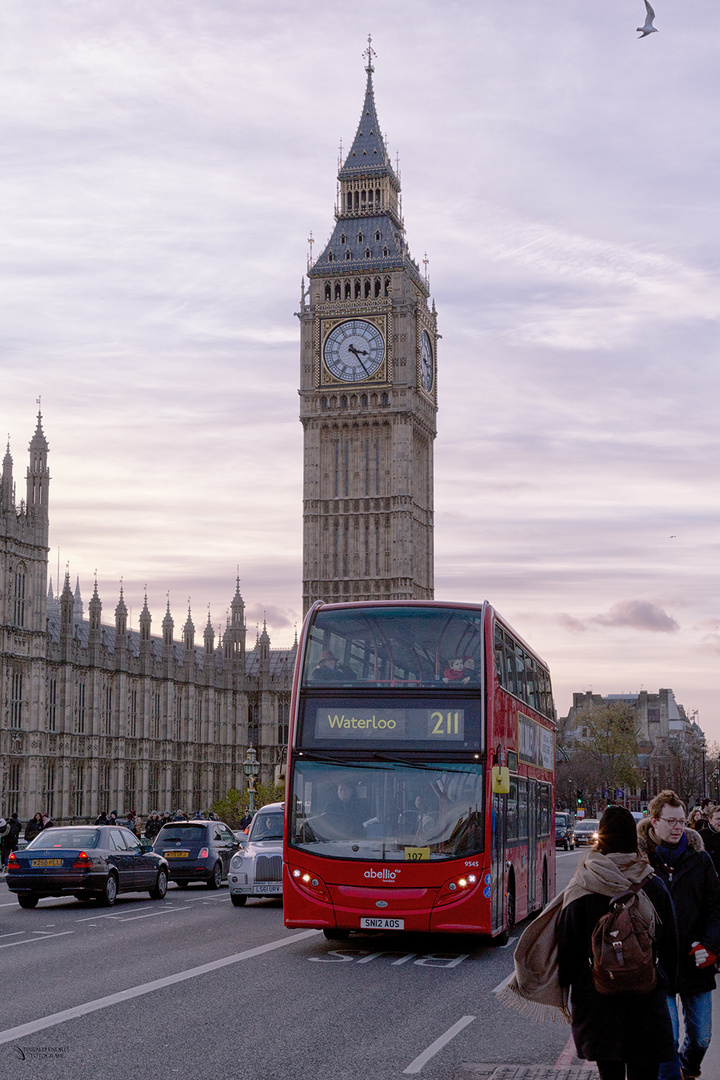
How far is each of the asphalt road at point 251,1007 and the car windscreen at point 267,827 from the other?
535cm

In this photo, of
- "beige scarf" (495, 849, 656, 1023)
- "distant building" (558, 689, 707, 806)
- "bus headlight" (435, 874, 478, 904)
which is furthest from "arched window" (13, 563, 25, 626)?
"distant building" (558, 689, 707, 806)

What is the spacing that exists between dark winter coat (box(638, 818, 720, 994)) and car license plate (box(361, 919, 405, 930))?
6999 millimetres

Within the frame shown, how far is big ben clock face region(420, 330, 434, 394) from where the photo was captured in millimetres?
87863

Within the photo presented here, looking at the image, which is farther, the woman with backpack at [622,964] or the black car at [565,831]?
the black car at [565,831]

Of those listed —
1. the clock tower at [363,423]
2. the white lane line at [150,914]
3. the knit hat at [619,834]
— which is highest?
the clock tower at [363,423]

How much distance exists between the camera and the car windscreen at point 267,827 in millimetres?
23281

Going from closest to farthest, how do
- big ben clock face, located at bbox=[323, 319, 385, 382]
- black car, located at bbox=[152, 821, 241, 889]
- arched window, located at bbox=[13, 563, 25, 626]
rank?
black car, located at bbox=[152, 821, 241, 889], arched window, located at bbox=[13, 563, 25, 626], big ben clock face, located at bbox=[323, 319, 385, 382]

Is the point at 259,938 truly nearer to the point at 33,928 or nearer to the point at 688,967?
the point at 33,928

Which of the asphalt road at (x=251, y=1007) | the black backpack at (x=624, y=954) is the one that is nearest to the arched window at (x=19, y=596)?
the asphalt road at (x=251, y=1007)

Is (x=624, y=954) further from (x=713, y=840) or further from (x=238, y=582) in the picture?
(x=238, y=582)

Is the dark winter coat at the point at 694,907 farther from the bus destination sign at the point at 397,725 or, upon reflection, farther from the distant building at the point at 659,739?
the distant building at the point at 659,739

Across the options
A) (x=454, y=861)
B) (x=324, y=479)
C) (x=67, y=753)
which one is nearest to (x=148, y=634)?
(x=67, y=753)

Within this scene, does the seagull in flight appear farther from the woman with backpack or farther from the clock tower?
the clock tower

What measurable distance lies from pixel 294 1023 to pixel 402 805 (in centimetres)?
466
